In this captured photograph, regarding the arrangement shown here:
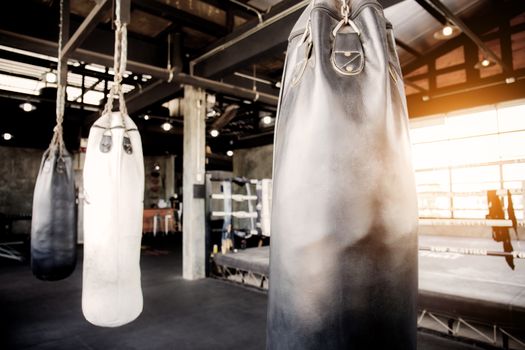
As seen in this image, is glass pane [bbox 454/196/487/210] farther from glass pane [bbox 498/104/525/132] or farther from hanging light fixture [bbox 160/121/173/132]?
hanging light fixture [bbox 160/121/173/132]

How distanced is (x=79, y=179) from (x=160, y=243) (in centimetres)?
330

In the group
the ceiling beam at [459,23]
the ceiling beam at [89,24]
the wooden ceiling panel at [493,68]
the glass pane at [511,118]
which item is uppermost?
the wooden ceiling panel at [493,68]

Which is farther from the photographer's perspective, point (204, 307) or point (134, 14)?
point (134, 14)

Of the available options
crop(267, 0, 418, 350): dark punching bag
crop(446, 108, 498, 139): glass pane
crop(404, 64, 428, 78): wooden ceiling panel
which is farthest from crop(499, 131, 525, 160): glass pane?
crop(267, 0, 418, 350): dark punching bag

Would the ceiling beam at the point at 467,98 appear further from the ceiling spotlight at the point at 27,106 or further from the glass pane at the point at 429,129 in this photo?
the ceiling spotlight at the point at 27,106

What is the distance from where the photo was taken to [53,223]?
231 cm

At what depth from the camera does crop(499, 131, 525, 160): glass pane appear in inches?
271


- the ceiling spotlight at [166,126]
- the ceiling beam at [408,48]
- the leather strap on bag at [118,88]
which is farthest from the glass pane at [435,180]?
the leather strap on bag at [118,88]

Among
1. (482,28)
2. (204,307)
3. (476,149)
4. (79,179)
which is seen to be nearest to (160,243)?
(79,179)

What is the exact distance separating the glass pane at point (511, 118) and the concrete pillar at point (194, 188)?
640cm

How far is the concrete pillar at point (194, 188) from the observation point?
510 centimetres

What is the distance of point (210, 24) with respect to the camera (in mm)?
4668

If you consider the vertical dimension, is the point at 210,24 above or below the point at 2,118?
above

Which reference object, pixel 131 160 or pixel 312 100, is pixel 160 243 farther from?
pixel 312 100
